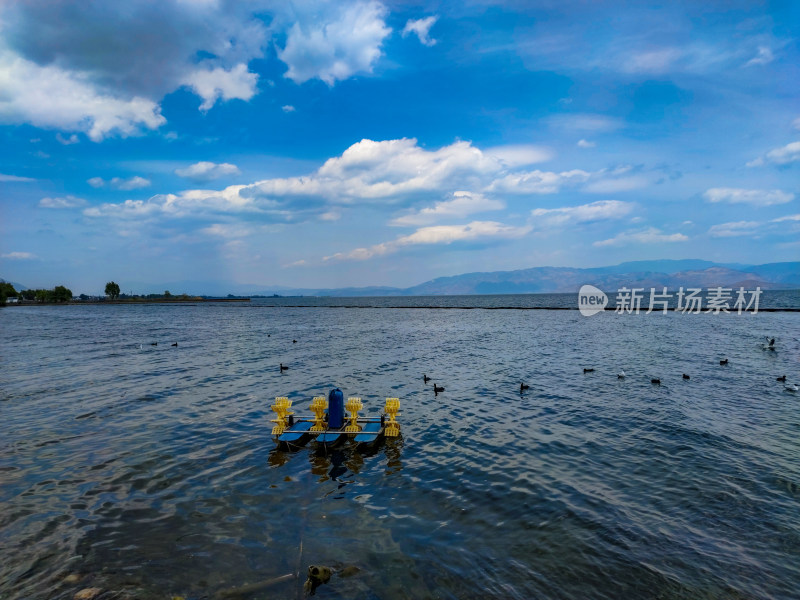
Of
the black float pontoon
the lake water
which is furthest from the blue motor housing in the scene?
the lake water

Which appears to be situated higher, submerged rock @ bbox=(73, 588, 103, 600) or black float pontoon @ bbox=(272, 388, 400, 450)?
black float pontoon @ bbox=(272, 388, 400, 450)

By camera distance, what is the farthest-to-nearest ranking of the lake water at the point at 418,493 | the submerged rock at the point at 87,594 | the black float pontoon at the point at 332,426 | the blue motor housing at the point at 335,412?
the blue motor housing at the point at 335,412
the black float pontoon at the point at 332,426
the lake water at the point at 418,493
the submerged rock at the point at 87,594

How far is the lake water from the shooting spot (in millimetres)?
10461

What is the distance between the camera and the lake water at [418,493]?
10.5m

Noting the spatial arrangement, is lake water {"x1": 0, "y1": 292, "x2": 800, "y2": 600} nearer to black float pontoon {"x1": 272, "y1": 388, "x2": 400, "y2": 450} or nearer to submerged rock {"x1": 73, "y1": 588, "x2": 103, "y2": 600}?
submerged rock {"x1": 73, "y1": 588, "x2": 103, "y2": 600}

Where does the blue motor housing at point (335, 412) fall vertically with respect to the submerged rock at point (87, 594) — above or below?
above

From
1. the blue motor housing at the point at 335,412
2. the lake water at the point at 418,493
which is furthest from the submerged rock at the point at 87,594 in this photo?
the blue motor housing at the point at 335,412

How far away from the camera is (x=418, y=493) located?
14.9 meters

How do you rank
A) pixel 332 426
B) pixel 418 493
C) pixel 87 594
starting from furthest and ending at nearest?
pixel 332 426 → pixel 418 493 → pixel 87 594

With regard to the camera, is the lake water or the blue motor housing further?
the blue motor housing

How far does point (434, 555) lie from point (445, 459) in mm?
6717

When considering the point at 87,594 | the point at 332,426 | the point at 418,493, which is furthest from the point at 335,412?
the point at 87,594

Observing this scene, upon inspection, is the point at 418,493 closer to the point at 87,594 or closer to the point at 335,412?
the point at 335,412

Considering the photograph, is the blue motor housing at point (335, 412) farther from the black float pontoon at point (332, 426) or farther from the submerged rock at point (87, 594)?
the submerged rock at point (87, 594)
